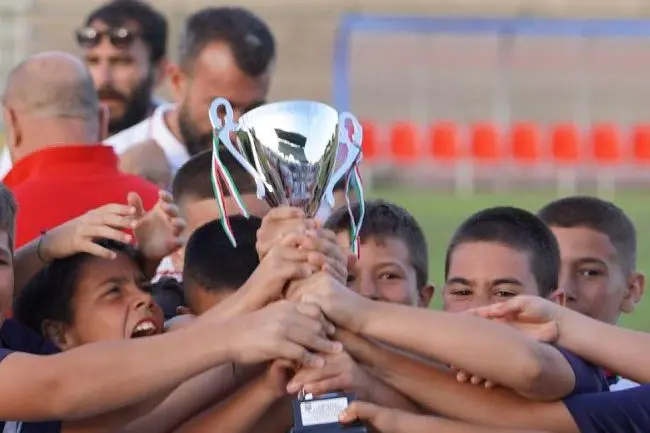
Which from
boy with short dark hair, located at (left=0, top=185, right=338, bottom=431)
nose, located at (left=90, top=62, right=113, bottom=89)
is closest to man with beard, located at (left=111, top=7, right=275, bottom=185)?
nose, located at (left=90, top=62, right=113, bottom=89)

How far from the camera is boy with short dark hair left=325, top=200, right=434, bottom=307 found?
14.9ft

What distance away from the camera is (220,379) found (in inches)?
145

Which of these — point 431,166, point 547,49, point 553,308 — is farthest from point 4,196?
point 547,49

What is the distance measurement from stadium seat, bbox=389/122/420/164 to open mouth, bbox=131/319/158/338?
75.1 feet

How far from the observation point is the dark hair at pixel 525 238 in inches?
169

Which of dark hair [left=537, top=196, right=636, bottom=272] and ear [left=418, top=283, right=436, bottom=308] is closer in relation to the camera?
ear [left=418, top=283, right=436, bottom=308]

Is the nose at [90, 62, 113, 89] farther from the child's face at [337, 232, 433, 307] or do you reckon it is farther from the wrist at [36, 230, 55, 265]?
the wrist at [36, 230, 55, 265]

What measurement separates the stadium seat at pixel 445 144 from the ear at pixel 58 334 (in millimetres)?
22985

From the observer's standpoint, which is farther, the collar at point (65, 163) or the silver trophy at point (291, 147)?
the collar at point (65, 163)

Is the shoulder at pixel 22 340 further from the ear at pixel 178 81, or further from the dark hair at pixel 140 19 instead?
the dark hair at pixel 140 19

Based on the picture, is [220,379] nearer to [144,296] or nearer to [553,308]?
[144,296]

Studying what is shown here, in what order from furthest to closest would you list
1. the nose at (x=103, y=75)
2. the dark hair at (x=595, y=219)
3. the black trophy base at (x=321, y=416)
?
the nose at (x=103, y=75)
the dark hair at (x=595, y=219)
the black trophy base at (x=321, y=416)

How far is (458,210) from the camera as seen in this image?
20.7 m

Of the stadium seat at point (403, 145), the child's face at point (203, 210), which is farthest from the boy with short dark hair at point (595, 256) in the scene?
the stadium seat at point (403, 145)
